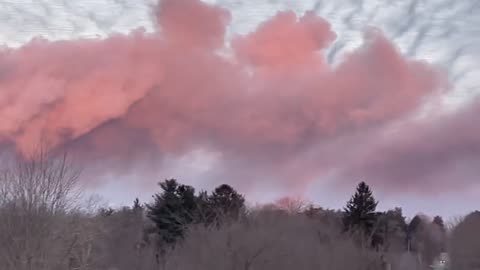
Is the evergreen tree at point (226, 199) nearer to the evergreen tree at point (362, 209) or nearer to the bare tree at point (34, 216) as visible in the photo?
the evergreen tree at point (362, 209)

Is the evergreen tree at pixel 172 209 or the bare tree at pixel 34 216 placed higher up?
the evergreen tree at pixel 172 209

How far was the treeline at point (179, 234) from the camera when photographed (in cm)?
2612

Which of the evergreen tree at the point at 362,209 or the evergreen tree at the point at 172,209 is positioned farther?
the evergreen tree at the point at 362,209

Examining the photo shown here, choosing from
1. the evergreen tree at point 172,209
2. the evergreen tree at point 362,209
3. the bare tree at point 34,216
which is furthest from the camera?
the evergreen tree at point 362,209

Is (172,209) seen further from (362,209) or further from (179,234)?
(362,209)

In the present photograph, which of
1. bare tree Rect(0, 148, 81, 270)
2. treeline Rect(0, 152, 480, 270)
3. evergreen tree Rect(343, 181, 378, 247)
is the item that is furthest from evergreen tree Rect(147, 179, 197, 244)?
bare tree Rect(0, 148, 81, 270)

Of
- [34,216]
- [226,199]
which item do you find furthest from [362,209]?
[34,216]

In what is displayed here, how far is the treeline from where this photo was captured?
26.1 meters

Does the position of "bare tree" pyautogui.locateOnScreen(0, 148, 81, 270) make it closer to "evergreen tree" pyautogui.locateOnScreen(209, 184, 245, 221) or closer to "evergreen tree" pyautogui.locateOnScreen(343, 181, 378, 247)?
"evergreen tree" pyautogui.locateOnScreen(209, 184, 245, 221)

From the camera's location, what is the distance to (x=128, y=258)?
5769cm

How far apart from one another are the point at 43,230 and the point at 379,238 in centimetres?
5208

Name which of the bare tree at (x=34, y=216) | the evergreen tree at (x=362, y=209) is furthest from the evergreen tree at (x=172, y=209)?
the bare tree at (x=34, y=216)

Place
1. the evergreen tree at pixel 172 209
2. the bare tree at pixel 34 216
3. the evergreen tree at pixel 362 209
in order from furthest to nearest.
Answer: the evergreen tree at pixel 362 209, the evergreen tree at pixel 172 209, the bare tree at pixel 34 216

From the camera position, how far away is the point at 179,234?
64.6m
